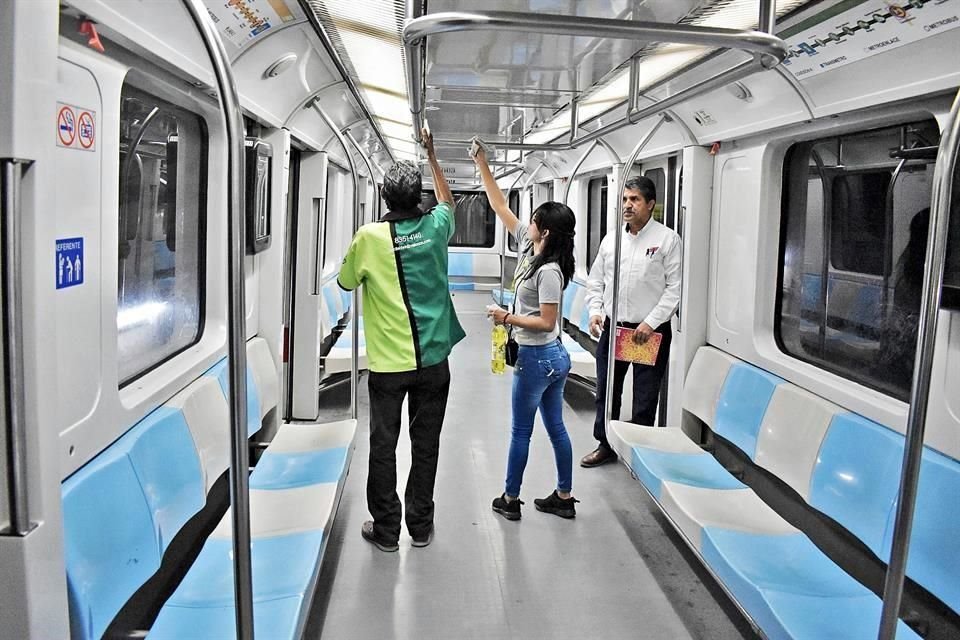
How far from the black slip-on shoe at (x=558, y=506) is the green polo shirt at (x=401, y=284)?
118 cm

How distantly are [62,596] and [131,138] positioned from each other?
1914 mm

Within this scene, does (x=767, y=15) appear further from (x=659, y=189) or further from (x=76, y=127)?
(x=659, y=189)

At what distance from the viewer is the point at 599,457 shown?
5.09 meters

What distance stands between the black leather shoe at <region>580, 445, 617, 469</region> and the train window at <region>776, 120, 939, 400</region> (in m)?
1.37

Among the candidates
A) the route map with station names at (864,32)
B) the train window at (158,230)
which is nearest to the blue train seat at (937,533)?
the route map with station names at (864,32)

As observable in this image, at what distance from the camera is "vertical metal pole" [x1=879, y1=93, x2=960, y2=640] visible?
60.2 inches

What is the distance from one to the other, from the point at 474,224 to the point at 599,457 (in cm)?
1058

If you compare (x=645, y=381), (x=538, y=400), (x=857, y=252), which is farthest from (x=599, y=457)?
(x=857, y=252)

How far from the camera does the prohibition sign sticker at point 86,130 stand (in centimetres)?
225

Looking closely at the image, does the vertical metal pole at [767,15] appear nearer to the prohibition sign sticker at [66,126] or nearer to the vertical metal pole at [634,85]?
the vertical metal pole at [634,85]

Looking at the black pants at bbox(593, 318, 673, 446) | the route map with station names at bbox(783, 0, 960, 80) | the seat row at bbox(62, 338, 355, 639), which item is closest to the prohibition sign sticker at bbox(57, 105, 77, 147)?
the seat row at bbox(62, 338, 355, 639)

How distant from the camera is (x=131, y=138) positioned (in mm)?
2967

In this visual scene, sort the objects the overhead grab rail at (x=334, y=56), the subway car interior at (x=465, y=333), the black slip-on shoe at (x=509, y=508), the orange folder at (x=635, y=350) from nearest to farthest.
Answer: the subway car interior at (x=465, y=333) < the overhead grab rail at (x=334, y=56) < the black slip-on shoe at (x=509, y=508) < the orange folder at (x=635, y=350)

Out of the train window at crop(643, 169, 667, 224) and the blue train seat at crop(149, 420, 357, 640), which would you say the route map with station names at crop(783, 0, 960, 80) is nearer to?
the blue train seat at crop(149, 420, 357, 640)
